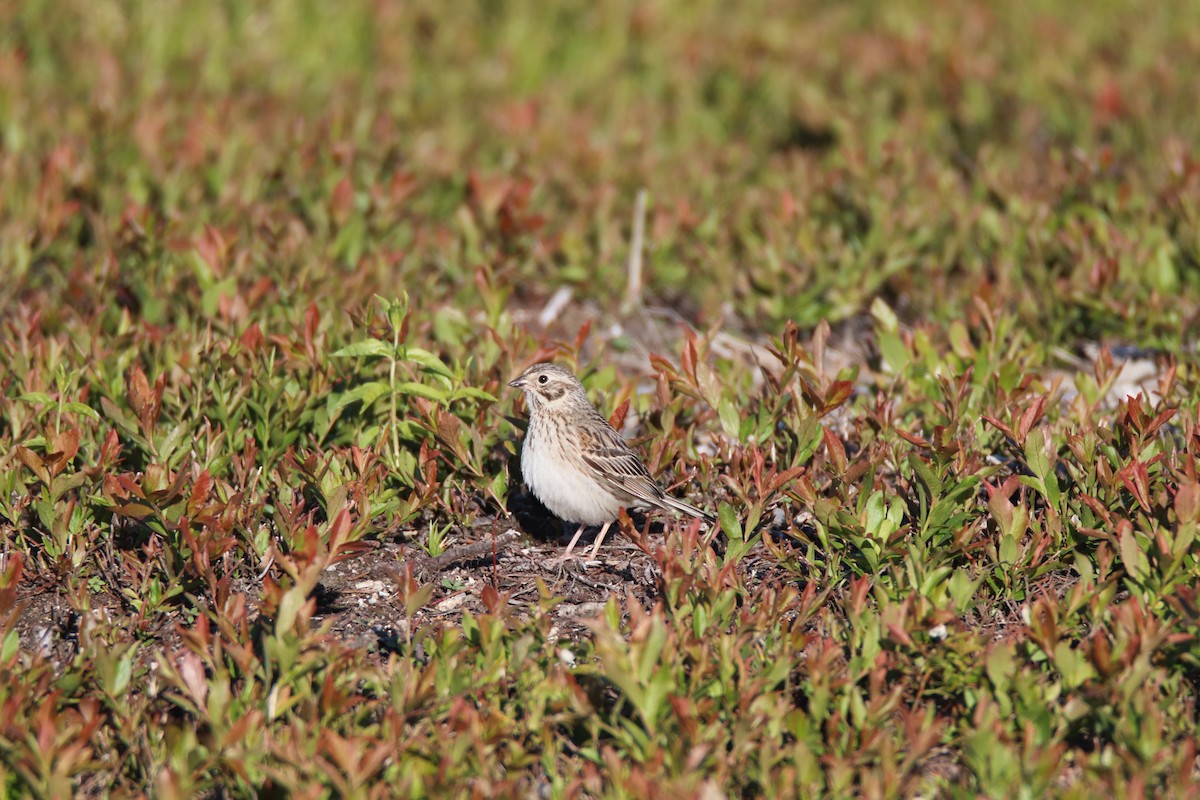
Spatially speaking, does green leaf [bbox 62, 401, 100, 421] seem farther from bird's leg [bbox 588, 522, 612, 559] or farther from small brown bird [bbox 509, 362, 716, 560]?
bird's leg [bbox 588, 522, 612, 559]

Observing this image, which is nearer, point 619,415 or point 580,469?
point 580,469

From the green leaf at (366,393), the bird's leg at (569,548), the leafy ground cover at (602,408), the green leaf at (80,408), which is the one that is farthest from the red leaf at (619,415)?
the green leaf at (80,408)

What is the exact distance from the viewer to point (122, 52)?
11492mm

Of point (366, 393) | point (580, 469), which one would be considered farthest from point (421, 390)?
point (580, 469)

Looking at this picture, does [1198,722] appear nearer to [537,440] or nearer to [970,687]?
[970,687]

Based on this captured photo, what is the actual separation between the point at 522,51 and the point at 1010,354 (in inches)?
271

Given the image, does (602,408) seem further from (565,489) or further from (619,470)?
(565,489)

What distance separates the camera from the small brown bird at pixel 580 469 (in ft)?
20.5

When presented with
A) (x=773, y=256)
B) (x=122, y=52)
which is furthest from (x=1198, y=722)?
(x=122, y=52)

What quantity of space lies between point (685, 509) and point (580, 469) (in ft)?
1.83

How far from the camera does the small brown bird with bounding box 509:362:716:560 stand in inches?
246

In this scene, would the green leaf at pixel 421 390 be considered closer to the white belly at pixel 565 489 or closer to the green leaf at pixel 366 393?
Result: the green leaf at pixel 366 393

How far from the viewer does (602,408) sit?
23.6ft

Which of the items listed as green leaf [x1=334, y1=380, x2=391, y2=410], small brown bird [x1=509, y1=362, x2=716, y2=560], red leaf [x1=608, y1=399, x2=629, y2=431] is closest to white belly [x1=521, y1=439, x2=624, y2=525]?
small brown bird [x1=509, y1=362, x2=716, y2=560]
